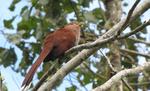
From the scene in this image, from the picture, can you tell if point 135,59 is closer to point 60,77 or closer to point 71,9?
point 71,9

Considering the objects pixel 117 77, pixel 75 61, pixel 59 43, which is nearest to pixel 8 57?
pixel 59 43

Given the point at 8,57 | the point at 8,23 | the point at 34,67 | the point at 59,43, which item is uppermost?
the point at 8,23

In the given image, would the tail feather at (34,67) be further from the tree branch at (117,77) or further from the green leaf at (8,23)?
the green leaf at (8,23)

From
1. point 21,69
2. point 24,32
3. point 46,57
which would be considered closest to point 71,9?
point 24,32

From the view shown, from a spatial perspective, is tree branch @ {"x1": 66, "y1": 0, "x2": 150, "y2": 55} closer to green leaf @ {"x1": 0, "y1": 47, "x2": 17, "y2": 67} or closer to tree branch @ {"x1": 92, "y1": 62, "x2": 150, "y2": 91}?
tree branch @ {"x1": 92, "y1": 62, "x2": 150, "y2": 91}

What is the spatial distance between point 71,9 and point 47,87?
166 cm

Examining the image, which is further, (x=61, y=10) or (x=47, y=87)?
(x=61, y=10)

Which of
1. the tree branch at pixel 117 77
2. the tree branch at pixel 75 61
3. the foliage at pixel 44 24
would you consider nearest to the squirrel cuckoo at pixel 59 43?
the tree branch at pixel 75 61

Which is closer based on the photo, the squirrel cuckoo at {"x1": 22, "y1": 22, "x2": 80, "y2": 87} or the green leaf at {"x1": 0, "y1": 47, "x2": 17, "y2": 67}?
the squirrel cuckoo at {"x1": 22, "y1": 22, "x2": 80, "y2": 87}

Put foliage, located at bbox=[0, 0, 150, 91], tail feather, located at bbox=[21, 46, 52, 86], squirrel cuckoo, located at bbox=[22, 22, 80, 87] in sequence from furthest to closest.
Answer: foliage, located at bbox=[0, 0, 150, 91] → squirrel cuckoo, located at bbox=[22, 22, 80, 87] → tail feather, located at bbox=[21, 46, 52, 86]

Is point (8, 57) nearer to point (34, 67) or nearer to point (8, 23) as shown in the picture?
point (8, 23)

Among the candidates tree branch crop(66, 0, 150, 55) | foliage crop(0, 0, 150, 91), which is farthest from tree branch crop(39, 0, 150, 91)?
foliage crop(0, 0, 150, 91)

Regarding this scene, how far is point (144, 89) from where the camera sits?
4344mm

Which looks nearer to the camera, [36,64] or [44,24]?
[36,64]
